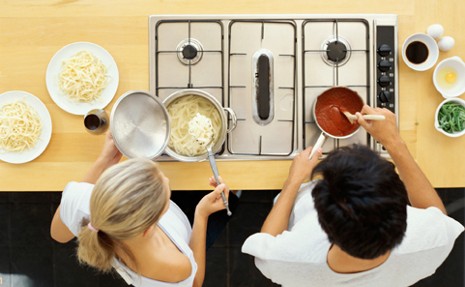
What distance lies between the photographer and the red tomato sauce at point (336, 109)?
4.93ft

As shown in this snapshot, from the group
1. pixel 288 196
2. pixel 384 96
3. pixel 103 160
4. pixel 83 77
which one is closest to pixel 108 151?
pixel 103 160

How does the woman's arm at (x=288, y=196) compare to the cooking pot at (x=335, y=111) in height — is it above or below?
below

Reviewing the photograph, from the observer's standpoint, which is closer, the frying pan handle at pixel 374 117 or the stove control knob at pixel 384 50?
the frying pan handle at pixel 374 117

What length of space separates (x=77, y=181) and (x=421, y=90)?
147 centimetres

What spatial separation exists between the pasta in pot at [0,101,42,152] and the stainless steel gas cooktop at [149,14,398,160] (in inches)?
19.3

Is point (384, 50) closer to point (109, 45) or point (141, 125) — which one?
point (141, 125)

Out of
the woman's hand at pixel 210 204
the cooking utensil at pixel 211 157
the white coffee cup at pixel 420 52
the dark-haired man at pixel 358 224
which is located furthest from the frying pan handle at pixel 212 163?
the white coffee cup at pixel 420 52

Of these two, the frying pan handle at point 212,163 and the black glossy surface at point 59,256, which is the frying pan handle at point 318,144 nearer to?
the frying pan handle at point 212,163

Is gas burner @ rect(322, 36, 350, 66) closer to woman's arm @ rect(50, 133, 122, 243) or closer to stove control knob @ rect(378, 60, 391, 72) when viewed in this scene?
stove control knob @ rect(378, 60, 391, 72)

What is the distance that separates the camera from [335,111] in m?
1.52

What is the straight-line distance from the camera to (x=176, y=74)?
159cm

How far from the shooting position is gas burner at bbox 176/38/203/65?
1.56m

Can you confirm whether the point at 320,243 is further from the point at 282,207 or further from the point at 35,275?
the point at 35,275

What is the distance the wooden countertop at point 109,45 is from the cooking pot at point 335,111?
0.23 meters
